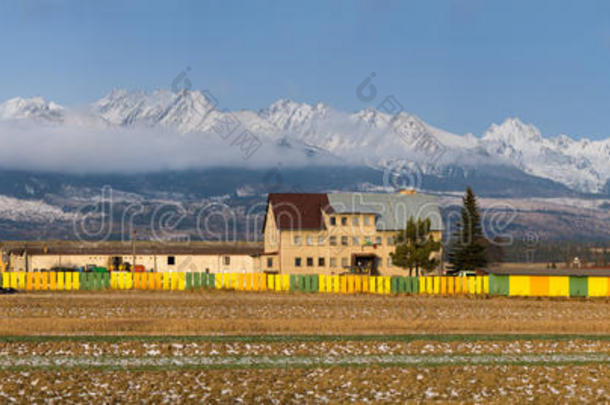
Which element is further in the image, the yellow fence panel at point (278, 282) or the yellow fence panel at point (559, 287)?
the yellow fence panel at point (278, 282)

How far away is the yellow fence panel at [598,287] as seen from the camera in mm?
77188

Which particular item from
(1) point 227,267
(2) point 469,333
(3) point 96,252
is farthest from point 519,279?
(3) point 96,252

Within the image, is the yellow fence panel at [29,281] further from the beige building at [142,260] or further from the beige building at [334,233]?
the beige building at [142,260]

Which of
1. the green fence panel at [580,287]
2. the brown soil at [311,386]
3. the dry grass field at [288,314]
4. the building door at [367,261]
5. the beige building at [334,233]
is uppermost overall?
the beige building at [334,233]

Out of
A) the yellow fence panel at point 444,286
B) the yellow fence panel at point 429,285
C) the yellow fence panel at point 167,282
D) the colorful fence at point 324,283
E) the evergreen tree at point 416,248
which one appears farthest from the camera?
the evergreen tree at point 416,248

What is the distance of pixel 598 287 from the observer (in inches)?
3046

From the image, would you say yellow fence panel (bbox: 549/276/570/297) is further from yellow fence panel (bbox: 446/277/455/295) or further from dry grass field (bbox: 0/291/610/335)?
yellow fence panel (bbox: 446/277/455/295)

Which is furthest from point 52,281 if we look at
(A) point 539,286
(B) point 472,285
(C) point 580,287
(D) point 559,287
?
(C) point 580,287

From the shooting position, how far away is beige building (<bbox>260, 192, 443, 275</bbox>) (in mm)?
114688

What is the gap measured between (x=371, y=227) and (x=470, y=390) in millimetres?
89382

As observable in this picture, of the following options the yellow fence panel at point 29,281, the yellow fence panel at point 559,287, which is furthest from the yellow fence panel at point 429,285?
the yellow fence panel at point 29,281

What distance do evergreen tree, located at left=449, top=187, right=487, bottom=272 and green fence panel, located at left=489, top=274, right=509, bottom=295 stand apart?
4772 cm

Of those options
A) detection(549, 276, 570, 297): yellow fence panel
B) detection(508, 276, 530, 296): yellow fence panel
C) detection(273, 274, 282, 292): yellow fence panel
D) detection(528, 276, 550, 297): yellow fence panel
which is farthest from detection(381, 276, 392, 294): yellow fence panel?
detection(549, 276, 570, 297): yellow fence panel

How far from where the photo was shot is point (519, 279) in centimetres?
7769
